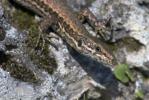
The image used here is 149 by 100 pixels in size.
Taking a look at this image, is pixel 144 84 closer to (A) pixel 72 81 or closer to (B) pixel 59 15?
(A) pixel 72 81

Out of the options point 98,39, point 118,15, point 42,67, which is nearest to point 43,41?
point 42,67

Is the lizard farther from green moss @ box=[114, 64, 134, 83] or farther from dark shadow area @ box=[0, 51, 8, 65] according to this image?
dark shadow area @ box=[0, 51, 8, 65]

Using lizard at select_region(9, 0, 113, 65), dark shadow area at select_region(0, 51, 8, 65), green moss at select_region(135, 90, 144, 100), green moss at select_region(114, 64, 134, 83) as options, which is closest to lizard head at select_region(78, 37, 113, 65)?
lizard at select_region(9, 0, 113, 65)

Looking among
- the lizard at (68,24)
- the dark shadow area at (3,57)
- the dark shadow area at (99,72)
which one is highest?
the lizard at (68,24)

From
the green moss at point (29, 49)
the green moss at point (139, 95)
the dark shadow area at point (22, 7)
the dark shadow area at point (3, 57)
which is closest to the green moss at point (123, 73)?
the green moss at point (139, 95)

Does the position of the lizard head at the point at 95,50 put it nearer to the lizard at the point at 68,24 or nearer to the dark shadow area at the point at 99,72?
the lizard at the point at 68,24

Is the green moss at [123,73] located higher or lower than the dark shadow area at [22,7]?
lower
